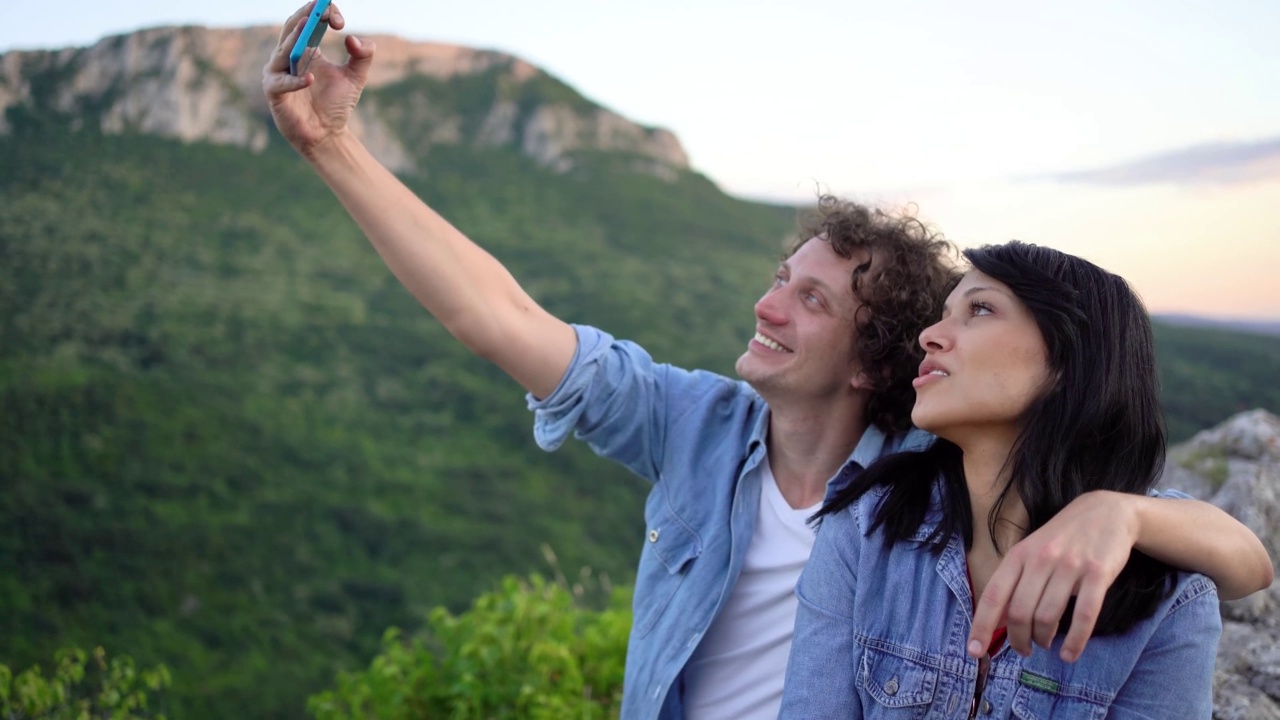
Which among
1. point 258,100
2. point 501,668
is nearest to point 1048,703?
point 501,668

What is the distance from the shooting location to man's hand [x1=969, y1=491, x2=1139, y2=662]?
56.3 inches

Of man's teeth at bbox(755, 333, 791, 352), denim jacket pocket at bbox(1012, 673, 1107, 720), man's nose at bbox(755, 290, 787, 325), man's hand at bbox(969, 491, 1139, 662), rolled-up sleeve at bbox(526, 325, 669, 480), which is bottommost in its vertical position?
denim jacket pocket at bbox(1012, 673, 1107, 720)

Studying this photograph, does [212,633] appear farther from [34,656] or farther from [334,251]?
[334,251]

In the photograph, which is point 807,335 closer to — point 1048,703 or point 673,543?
point 673,543

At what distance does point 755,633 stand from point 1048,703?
0.82m

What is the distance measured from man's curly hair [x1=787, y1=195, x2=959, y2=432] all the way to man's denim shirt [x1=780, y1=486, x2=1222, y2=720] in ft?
2.21

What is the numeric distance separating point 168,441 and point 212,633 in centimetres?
995

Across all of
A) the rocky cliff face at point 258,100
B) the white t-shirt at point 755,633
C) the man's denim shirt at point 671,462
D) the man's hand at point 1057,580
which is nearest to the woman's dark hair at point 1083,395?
the man's hand at point 1057,580

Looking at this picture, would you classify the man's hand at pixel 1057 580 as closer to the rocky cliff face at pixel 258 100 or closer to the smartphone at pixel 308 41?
the smartphone at pixel 308 41

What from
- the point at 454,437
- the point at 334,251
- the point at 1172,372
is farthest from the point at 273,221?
the point at 1172,372

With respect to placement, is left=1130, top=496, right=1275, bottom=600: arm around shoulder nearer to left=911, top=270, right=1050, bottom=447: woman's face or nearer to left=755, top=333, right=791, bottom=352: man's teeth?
left=911, top=270, right=1050, bottom=447: woman's face

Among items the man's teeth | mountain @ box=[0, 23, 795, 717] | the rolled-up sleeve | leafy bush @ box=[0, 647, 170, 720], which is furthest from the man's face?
mountain @ box=[0, 23, 795, 717]

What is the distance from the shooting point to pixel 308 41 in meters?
1.99

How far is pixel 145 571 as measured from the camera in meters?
26.7
